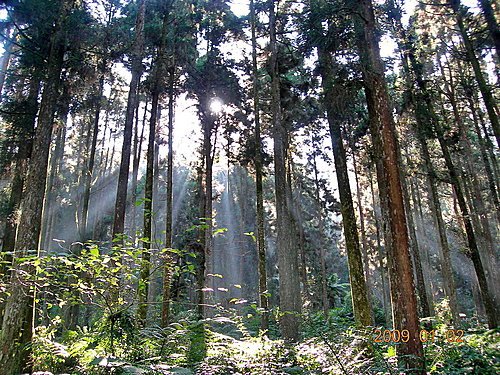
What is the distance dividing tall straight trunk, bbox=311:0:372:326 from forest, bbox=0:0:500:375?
0.15 ft

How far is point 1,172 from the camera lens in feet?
44.6

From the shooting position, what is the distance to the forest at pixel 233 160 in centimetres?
401

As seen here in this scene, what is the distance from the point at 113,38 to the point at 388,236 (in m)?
14.0

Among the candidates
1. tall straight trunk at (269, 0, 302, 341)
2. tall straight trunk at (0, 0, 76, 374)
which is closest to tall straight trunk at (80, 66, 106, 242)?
tall straight trunk at (0, 0, 76, 374)

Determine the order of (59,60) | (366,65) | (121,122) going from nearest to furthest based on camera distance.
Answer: (366,65) → (59,60) → (121,122)

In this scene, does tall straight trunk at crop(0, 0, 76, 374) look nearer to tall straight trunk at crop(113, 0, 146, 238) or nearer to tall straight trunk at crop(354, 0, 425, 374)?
tall straight trunk at crop(113, 0, 146, 238)

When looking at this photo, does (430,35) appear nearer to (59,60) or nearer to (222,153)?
(222,153)

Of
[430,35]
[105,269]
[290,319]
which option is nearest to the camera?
[105,269]

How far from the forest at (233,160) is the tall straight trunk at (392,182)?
0.10 ft

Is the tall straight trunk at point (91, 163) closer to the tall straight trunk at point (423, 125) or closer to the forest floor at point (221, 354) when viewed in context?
the forest floor at point (221, 354)

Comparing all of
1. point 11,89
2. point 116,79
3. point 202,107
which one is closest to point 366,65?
point 202,107

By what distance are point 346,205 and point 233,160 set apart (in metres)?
10.6

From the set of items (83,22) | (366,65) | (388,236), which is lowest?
(388,236)

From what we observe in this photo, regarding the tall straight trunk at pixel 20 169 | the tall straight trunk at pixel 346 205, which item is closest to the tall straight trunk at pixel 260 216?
the tall straight trunk at pixel 346 205
